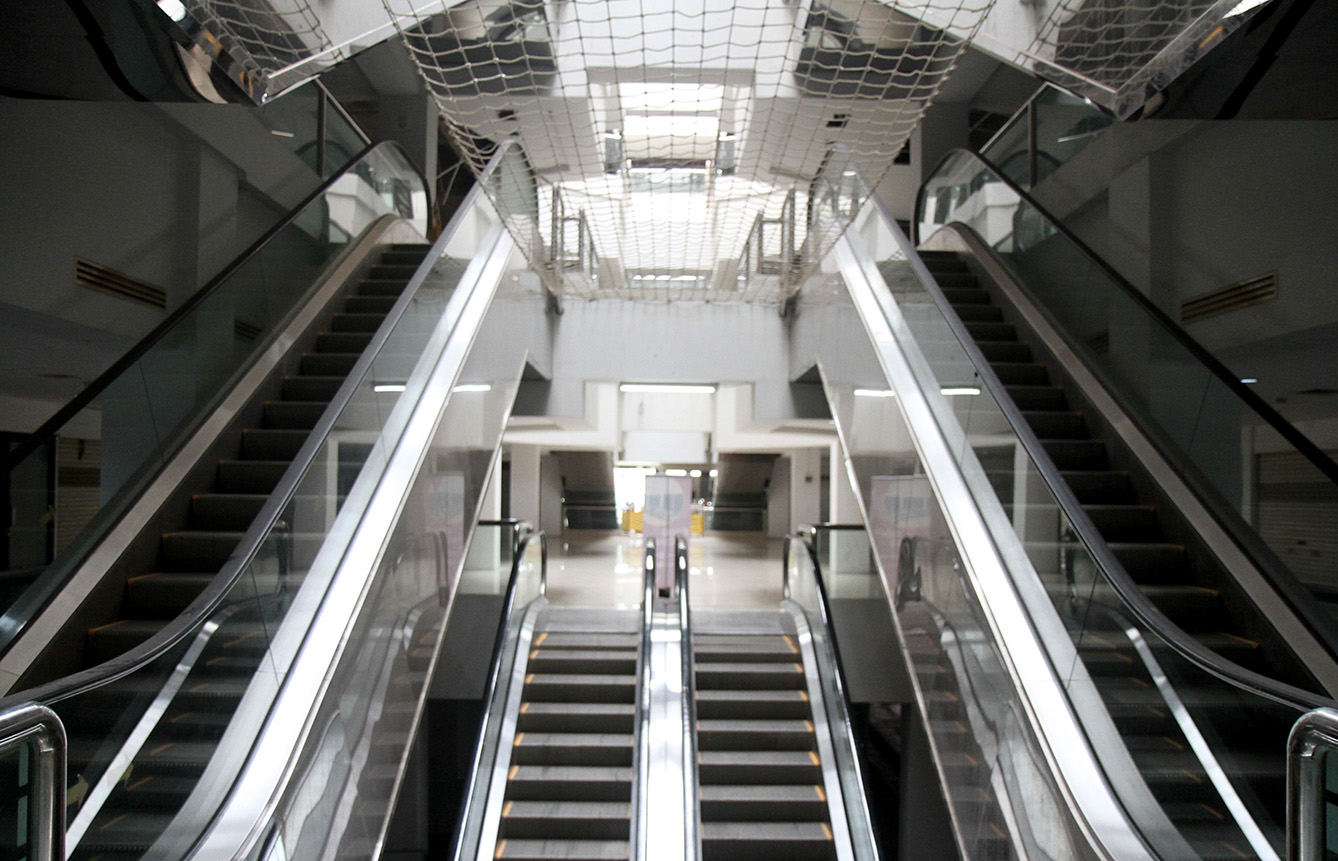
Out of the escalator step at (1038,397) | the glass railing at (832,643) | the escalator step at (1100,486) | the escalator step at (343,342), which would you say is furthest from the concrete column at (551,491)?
the escalator step at (1100,486)

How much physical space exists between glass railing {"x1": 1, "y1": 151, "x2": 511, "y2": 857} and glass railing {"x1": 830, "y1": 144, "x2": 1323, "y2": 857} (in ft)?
9.16

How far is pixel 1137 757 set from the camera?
311 centimetres

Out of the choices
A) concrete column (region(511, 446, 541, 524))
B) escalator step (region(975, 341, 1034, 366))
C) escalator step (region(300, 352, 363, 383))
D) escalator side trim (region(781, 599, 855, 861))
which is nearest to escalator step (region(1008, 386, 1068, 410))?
escalator step (region(975, 341, 1034, 366))

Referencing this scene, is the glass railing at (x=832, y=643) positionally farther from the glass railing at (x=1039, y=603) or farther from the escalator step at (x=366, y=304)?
the escalator step at (x=366, y=304)

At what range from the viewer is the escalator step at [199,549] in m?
4.49

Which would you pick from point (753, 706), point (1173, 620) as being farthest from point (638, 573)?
point (1173, 620)

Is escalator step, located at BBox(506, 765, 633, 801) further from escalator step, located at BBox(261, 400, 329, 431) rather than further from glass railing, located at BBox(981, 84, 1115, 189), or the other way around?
glass railing, located at BBox(981, 84, 1115, 189)

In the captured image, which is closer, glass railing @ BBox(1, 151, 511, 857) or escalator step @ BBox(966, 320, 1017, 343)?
glass railing @ BBox(1, 151, 511, 857)

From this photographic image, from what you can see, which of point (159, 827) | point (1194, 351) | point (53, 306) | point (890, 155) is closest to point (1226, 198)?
point (1194, 351)

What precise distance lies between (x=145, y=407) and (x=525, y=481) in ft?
57.8

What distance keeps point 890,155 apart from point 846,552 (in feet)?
12.6

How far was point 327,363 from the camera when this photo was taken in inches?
250

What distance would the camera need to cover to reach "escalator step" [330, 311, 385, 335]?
689cm

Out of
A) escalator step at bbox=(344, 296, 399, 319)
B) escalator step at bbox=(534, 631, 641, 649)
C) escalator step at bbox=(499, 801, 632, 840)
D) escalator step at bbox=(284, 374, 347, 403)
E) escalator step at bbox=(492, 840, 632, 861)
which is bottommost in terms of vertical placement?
escalator step at bbox=(492, 840, 632, 861)
